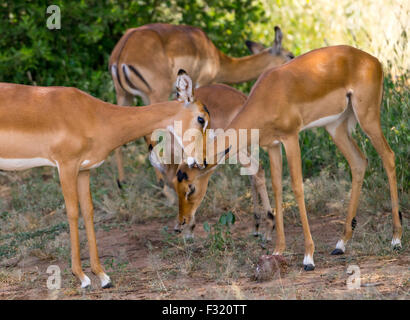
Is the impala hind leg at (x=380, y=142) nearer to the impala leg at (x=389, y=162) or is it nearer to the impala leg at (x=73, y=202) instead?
the impala leg at (x=389, y=162)

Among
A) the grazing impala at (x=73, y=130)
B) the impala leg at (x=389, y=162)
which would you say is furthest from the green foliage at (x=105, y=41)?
the grazing impala at (x=73, y=130)

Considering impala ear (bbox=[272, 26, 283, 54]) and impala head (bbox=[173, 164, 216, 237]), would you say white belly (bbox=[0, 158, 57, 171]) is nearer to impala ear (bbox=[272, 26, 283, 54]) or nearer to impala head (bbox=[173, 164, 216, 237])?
impala head (bbox=[173, 164, 216, 237])

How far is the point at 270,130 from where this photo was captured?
5.30m

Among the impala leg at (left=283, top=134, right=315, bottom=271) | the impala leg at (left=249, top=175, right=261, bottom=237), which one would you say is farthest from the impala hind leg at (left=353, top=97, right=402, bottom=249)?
the impala leg at (left=249, top=175, right=261, bottom=237)

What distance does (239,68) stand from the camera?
863 centimetres

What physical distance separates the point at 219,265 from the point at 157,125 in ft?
3.93

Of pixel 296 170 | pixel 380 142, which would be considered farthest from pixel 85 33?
pixel 380 142

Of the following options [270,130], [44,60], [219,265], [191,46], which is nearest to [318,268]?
[219,265]

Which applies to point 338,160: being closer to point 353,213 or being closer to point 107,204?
point 353,213

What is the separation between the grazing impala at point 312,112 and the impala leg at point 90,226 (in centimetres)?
96

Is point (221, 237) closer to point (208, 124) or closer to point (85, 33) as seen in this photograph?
point (208, 124)

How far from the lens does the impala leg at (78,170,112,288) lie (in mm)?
4926

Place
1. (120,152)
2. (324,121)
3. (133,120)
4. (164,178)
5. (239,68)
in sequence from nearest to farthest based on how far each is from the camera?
(133,120), (324,121), (164,178), (120,152), (239,68)

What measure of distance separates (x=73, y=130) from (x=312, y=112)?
1.87 metres
